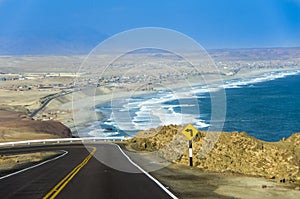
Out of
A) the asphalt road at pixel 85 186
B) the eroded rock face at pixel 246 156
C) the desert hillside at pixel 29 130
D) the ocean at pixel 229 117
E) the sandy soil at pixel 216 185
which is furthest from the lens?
the ocean at pixel 229 117

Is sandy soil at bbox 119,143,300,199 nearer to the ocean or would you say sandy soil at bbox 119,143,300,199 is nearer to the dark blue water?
the ocean

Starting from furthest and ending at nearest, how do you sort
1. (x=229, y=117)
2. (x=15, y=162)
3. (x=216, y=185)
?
(x=229, y=117), (x=15, y=162), (x=216, y=185)

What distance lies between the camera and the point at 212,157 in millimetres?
24172

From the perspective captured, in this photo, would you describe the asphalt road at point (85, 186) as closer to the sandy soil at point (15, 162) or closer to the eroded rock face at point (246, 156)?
the eroded rock face at point (246, 156)

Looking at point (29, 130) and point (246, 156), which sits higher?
point (246, 156)

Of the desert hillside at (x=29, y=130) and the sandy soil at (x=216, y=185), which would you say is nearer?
the sandy soil at (x=216, y=185)

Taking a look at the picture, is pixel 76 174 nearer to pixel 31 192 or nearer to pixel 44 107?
pixel 31 192

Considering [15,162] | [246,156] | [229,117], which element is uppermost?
[246,156]

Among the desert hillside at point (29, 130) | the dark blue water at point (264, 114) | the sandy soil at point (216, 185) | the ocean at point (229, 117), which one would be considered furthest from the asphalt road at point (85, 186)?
the dark blue water at point (264, 114)

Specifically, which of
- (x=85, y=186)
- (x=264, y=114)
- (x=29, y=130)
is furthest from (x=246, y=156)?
(x=264, y=114)

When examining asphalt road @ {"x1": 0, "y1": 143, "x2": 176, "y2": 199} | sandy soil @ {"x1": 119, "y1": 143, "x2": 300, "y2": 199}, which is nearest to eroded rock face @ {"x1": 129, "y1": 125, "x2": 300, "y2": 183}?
sandy soil @ {"x1": 119, "y1": 143, "x2": 300, "y2": 199}

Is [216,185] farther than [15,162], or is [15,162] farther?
[15,162]

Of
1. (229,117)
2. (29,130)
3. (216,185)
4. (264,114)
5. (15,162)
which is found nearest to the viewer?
(216,185)

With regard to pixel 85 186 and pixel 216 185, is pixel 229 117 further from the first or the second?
pixel 85 186
